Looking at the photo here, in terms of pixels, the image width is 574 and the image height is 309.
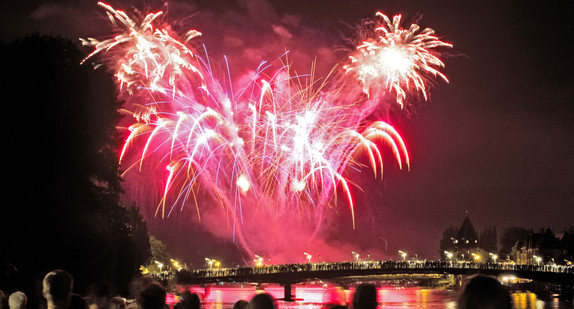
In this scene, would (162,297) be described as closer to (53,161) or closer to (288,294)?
(53,161)

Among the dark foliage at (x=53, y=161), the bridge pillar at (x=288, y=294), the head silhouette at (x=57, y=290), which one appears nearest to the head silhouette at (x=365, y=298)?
the head silhouette at (x=57, y=290)

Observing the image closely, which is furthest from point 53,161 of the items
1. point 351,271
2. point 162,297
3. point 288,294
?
point 288,294

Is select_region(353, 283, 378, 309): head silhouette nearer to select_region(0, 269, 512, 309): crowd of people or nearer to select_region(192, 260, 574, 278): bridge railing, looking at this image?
select_region(0, 269, 512, 309): crowd of people

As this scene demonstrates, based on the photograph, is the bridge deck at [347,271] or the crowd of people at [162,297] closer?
the crowd of people at [162,297]

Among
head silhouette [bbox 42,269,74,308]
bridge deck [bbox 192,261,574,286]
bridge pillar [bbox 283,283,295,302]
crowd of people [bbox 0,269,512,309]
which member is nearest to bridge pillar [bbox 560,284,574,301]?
bridge deck [bbox 192,261,574,286]

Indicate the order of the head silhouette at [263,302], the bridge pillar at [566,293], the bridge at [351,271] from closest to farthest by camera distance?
1. the head silhouette at [263,302]
2. the bridge at [351,271]
3. the bridge pillar at [566,293]

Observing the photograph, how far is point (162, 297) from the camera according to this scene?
26.8 ft

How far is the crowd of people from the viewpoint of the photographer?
6133 millimetres

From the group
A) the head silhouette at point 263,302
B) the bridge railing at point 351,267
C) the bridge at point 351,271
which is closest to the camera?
the head silhouette at point 263,302

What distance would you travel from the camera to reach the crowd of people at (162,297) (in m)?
6.13

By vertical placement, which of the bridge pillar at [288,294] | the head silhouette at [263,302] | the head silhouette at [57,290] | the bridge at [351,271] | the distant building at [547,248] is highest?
the distant building at [547,248]

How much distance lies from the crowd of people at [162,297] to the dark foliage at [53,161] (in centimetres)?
2748

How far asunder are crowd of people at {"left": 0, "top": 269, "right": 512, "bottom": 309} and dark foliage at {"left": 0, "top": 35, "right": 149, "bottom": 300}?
27.5 meters

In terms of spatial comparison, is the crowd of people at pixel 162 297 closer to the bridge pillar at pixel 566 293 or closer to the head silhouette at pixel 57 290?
the head silhouette at pixel 57 290
